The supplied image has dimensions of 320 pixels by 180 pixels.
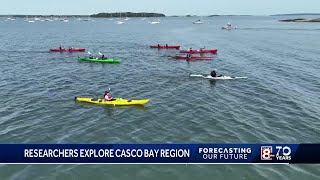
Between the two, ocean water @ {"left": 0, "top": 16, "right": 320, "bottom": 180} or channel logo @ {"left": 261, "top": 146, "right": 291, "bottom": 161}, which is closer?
channel logo @ {"left": 261, "top": 146, "right": 291, "bottom": 161}

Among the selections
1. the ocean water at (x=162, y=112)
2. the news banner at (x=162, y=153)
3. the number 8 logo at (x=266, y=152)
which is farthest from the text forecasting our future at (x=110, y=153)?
the ocean water at (x=162, y=112)

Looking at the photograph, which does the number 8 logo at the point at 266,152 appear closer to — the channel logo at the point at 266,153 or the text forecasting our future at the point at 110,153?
the channel logo at the point at 266,153

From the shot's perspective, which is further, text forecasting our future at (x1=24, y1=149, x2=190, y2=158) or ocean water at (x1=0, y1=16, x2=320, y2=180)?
ocean water at (x1=0, y1=16, x2=320, y2=180)

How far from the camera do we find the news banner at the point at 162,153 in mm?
11641

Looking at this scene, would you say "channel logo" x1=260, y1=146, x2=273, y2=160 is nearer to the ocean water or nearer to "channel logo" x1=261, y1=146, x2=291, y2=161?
"channel logo" x1=261, y1=146, x2=291, y2=161

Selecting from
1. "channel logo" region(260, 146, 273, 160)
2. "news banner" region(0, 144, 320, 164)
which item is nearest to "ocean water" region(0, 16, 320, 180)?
"news banner" region(0, 144, 320, 164)

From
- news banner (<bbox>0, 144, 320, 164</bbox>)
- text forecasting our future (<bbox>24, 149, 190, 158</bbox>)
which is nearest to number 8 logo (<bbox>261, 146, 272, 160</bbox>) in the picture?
news banner (<bbox>0, 144, 320, 164</bbox>)

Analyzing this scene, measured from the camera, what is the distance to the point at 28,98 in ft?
140

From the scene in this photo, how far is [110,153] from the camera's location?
1184 cm

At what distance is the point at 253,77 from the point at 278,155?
46.6m

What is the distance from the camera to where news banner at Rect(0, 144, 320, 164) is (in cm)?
1164

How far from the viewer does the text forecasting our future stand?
11.7 meters

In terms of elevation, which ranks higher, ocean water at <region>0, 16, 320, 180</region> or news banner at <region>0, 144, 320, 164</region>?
news banner at <region>0, 144, 320, 164</region>

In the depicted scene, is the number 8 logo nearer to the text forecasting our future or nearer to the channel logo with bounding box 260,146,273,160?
the channel logo with bounding box 260,146,273,160
